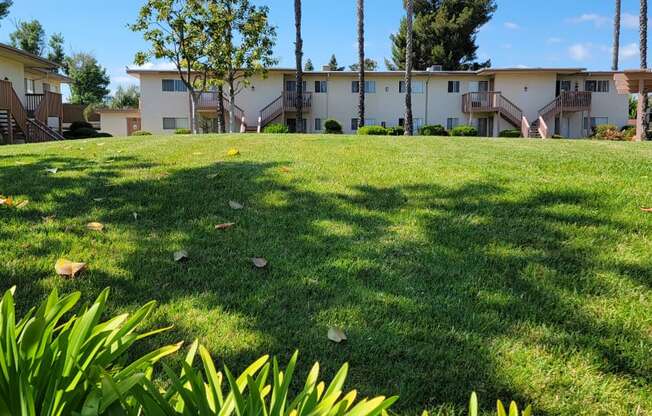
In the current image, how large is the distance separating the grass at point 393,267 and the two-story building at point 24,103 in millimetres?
15510

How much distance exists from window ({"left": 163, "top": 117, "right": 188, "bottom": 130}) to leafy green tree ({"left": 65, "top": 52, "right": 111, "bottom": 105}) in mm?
23803

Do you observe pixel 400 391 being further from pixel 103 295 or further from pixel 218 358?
pixel 103 295

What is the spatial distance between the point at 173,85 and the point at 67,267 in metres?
29.2

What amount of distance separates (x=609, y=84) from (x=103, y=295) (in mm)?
35227

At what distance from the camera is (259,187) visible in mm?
4688

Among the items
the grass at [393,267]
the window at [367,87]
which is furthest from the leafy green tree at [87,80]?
the grass at [393,267]

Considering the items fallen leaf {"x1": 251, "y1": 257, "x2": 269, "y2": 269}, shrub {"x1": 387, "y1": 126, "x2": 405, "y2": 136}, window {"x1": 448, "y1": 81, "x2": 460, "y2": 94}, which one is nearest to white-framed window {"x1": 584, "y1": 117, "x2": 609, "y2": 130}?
window {"x1": 448, "y1": 81, "x2": 460, "y2": 94}

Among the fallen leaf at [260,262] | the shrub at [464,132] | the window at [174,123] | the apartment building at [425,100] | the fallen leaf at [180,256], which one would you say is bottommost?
the fallen leaf at [260,262]

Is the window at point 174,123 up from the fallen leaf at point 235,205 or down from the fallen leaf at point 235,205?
up

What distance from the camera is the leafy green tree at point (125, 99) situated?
1957 inches

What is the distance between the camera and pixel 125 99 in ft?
164

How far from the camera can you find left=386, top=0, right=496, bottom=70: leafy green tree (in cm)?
3922

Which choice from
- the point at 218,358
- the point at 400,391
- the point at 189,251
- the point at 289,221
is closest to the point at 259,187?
the point at 289,221

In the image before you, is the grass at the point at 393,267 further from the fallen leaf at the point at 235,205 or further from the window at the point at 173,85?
the window at the point at 173,85
